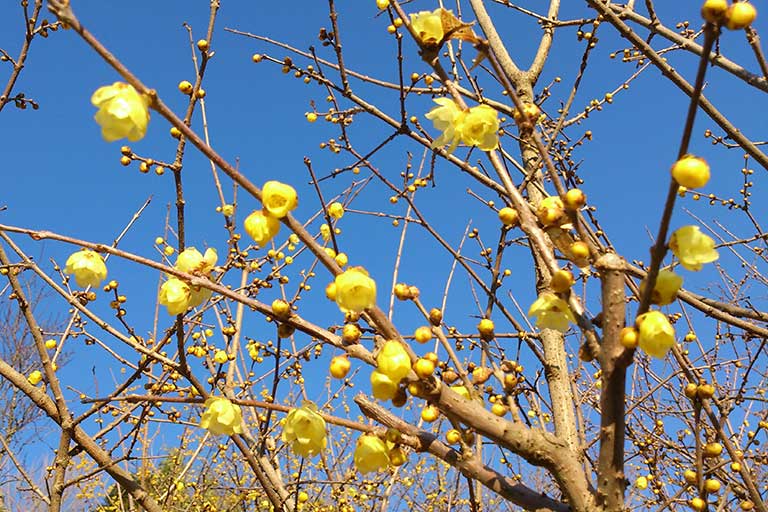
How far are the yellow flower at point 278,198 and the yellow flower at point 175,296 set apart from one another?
520 mm

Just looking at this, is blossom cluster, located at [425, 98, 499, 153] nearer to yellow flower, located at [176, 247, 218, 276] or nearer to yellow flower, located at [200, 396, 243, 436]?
yellow flower, located at [176, 247, 218, 276]

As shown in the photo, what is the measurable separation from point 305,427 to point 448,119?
1057 mm

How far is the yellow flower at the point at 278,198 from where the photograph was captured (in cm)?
150

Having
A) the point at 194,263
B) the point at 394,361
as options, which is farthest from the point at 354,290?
the point at 194,263

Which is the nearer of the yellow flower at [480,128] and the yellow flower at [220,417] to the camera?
the yellow flower at [480,128]

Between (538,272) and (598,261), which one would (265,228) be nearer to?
(598,261)

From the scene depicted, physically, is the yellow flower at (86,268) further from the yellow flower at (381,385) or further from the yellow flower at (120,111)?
the yellow flower at (381,385)

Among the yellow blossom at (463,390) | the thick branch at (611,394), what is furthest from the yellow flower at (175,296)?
the thick branch at (611,394)

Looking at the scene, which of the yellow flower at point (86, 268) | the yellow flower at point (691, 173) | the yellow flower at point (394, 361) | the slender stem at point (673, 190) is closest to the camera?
the slender stem at point (673, 190)

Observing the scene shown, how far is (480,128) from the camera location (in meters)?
1.73

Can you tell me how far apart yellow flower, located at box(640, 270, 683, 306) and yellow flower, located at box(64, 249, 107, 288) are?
1769 mm

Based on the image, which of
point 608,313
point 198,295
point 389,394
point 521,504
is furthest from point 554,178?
point 198,295

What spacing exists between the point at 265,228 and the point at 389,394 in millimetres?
546

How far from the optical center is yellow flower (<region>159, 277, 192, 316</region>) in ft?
5.96
